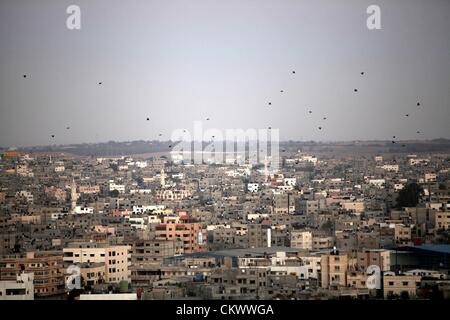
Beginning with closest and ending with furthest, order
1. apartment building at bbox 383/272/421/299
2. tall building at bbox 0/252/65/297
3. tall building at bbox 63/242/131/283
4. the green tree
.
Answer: apartment building at bbox 383/272/421/299 → tall building at bbox 0/252/65/297 → tall building at bbox 63/242/131/283 → the green tree

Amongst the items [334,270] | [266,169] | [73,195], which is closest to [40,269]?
[334,270]

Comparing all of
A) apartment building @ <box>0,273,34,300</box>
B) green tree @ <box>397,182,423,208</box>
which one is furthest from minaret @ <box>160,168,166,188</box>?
apartment building @ <box>0,273,34,300</box>

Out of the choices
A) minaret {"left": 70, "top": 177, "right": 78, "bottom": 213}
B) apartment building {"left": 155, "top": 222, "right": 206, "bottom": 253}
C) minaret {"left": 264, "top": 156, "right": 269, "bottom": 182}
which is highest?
minaret {"left": 264, "top": 156, "right": 269, "bottom": 182}

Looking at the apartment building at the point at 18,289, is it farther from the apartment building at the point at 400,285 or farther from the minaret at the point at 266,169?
the minaret at the point at 266,169

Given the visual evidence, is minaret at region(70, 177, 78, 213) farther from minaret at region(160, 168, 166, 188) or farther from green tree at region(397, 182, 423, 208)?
green tree at region(397, 182, 423, 208)

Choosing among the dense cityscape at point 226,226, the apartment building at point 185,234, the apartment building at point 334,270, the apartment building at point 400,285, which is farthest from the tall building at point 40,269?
the apartment building at point 185,234
